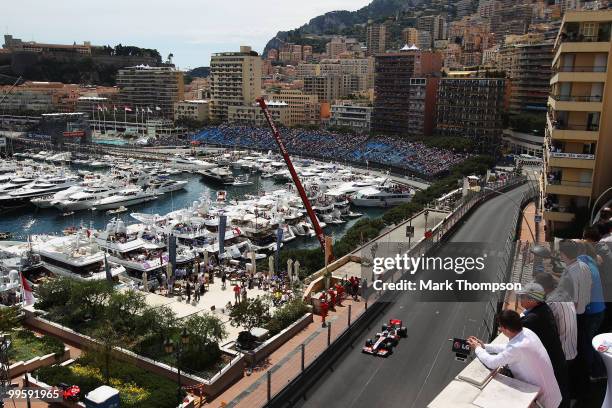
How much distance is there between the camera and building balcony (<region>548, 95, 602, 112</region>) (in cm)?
1961

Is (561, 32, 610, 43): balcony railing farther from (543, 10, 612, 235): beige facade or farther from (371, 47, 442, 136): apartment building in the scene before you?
(371, 47, 442, 136): apartment building

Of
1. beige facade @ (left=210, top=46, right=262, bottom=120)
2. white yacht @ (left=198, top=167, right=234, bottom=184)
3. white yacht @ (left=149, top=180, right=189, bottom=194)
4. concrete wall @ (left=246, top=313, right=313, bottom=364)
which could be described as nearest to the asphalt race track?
concrete wall @ (left=246, top=313, right=313, bottom=364)

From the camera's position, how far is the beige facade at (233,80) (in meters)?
110

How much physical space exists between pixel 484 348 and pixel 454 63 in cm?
13143

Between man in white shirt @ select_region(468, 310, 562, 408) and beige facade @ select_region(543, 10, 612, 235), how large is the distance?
18105mm

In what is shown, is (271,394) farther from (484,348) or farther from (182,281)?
(182,281)

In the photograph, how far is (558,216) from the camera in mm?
21125

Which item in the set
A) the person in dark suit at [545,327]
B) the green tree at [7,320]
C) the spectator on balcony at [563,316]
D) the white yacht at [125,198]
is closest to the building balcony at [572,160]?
the spectator on balcony at [563,316]

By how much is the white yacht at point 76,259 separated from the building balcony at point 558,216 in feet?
70.9

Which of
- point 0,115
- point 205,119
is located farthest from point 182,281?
point 0,115

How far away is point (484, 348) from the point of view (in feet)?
16.7

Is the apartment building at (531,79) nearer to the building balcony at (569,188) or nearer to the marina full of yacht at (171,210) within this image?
the marina full of yacht at (171,210)

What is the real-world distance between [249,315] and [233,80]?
100778mm

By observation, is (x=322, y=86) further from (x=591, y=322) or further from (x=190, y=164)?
(x=591, y=322)
